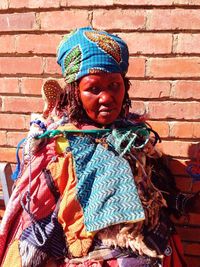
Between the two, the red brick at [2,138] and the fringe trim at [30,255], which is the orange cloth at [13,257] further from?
the red brick at [2,138]

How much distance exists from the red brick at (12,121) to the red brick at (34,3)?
0.54 m

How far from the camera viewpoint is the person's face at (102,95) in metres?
1.27

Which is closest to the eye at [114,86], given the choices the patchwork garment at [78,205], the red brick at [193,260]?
the patchwork garment at [78,205]

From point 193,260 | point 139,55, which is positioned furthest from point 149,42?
point 193,260

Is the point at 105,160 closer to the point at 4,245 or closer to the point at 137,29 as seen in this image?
the point at 4,245

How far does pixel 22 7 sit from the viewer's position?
65.3 inches

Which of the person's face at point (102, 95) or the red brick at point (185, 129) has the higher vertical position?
the person's face at point (102, 95)

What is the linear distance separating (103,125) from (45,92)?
282 millimetres

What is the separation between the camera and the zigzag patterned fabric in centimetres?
125

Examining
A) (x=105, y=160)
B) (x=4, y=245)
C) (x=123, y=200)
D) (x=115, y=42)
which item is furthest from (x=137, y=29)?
(x=4, y=245)

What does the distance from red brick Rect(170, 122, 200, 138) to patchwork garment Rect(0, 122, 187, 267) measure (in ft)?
1.33

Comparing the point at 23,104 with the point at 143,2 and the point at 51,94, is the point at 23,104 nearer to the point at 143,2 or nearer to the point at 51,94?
the point at 51,94

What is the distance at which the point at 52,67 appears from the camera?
5.65 ft

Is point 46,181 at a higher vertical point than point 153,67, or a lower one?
lower
